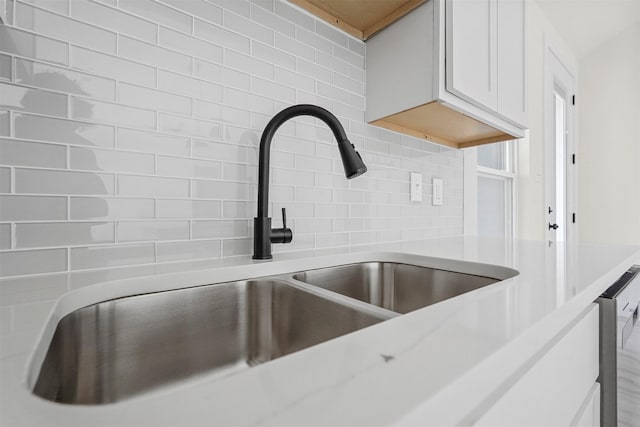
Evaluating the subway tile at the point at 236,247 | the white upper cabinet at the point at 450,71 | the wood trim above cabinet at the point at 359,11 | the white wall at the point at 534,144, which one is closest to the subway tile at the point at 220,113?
the subway tile at the point at 236,247

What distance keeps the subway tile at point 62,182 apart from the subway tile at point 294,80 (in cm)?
58

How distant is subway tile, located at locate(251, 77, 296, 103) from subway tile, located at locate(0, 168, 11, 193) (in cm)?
60

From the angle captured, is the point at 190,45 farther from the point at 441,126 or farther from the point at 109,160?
the point at 441,126

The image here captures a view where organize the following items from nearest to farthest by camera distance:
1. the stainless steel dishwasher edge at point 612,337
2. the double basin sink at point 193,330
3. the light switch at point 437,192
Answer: the double basin sink at point 193,330 → the stainless steel dishwasher edge at point 612,337 → the light switch at point 437,192

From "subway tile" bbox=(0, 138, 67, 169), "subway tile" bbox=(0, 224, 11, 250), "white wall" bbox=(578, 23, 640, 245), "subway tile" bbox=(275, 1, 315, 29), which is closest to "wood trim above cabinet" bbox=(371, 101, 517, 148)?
"subway tile" bbox=(275, 1, 315, 29)

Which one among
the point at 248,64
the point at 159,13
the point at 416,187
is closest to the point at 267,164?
the point at 248,64

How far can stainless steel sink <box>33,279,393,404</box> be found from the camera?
51 cm

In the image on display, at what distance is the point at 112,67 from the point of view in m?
0.72

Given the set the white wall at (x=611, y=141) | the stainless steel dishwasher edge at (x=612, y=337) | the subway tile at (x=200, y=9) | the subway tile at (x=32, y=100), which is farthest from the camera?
the white wall at (x=611, y=141)

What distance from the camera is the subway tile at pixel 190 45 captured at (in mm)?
797

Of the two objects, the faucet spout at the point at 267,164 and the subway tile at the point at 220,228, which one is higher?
the faucet spout at the point at 267,164

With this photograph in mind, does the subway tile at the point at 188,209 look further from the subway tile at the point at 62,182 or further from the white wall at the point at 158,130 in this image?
the subway tile at the point at 62,182

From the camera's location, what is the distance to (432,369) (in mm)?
270

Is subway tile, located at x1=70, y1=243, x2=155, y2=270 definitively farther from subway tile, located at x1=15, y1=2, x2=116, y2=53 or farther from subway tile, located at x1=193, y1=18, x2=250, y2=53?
subway tile, located at x1=193, y1=18, x2=250, y2=53
